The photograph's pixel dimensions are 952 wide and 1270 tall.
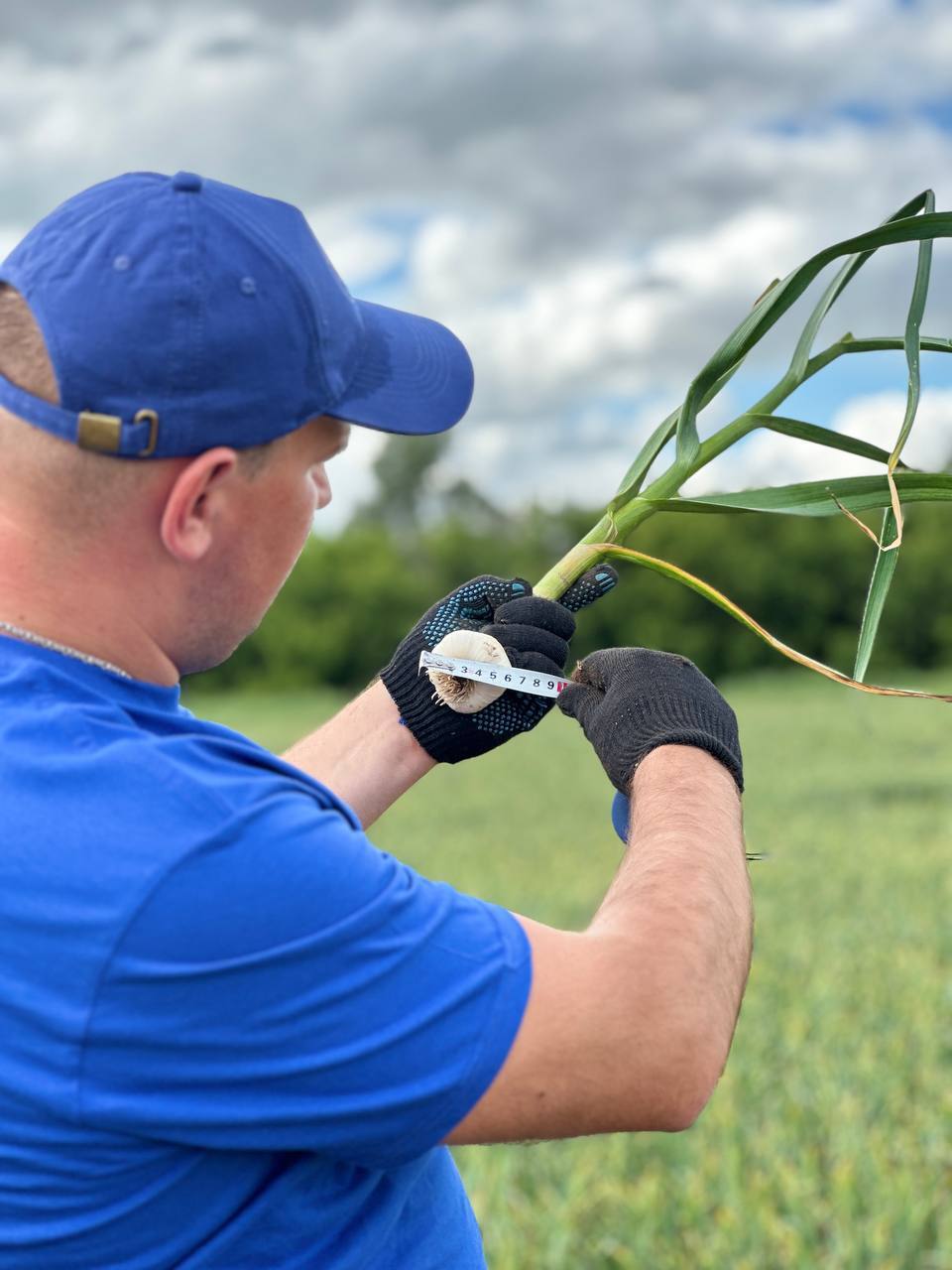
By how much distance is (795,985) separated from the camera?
7.10 m

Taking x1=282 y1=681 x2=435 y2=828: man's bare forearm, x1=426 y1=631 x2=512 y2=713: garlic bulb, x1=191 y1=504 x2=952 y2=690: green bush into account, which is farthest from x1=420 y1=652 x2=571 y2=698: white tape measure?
x1=191 y1=504 x2=952 y2=690: green bush

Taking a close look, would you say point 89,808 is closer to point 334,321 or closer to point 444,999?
point 444,999

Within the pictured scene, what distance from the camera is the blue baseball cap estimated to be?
4.35 feet

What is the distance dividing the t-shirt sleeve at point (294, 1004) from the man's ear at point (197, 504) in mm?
287

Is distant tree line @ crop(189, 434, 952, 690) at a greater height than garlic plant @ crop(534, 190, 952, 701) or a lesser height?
lesser

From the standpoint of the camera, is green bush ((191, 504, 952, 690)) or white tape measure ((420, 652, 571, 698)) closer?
white tape measure ((420, 652, 571, 698))

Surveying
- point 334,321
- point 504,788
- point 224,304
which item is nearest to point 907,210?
point 334,321

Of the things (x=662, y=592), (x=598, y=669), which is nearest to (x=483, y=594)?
(x=598, y=669)

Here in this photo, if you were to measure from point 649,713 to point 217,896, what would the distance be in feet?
2.58

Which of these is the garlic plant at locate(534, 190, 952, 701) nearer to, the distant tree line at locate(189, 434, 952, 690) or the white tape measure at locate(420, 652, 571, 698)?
the white tape measure at locate(420, 652, 571, 698)

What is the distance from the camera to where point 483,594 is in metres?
2.29

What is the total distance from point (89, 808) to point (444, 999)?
37 centimetres

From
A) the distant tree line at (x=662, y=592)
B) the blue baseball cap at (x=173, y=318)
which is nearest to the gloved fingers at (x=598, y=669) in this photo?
the blue baseball cap at (x=173, y=318)

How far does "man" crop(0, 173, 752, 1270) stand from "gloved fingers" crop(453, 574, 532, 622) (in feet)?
2.46
